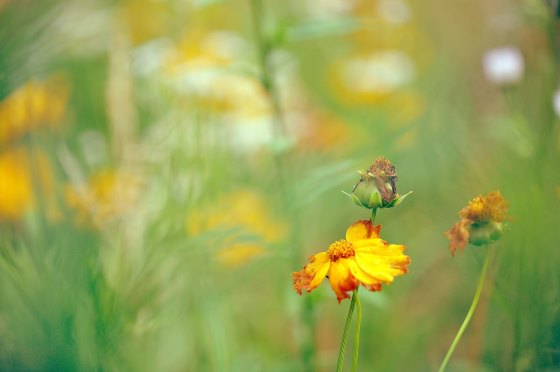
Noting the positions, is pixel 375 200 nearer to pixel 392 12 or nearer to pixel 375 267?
pixel 375 267

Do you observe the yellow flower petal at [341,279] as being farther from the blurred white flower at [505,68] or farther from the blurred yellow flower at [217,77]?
the blurred yellow flower at [217,77]

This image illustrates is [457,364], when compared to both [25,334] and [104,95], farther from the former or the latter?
[104,95]

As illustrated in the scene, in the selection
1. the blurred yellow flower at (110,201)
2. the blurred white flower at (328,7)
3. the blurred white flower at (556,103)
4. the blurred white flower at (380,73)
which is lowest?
the blurred white flower at (380,73)

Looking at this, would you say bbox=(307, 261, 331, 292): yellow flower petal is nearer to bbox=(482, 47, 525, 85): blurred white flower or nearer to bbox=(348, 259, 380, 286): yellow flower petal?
bbox=(348, 259, 380, 286): yellow flower petal

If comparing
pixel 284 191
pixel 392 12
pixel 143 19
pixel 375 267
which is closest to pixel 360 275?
pixel 375 267

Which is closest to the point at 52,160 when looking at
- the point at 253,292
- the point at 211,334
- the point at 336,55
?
the point at 211,334

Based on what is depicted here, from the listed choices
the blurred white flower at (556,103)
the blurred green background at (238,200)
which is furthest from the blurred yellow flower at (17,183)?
the blurred white flower at (556,103)
